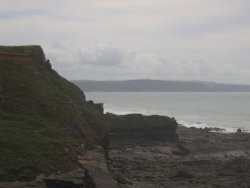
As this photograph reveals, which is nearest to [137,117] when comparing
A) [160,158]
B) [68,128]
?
[160,158]

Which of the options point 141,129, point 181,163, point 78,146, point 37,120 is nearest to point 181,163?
point 181,163

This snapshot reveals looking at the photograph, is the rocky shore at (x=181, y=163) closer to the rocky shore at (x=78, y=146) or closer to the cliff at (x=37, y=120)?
the rocky shore at (x=78, y=146)

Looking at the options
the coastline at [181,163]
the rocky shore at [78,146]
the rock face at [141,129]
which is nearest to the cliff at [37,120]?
the rocky shore at [78,146]

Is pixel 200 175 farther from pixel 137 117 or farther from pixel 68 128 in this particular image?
pixel 137 117

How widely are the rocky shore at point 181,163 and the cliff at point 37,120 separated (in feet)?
10.7

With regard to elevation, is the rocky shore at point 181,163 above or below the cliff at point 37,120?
below

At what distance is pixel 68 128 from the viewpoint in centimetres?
3036

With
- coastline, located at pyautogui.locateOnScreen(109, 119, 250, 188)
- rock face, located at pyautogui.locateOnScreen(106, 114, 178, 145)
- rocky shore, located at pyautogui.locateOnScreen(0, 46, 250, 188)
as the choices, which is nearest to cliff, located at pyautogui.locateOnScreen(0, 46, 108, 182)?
rocky shore, located at pyautogui.locateOnScreen(0, 46, 250, 188)

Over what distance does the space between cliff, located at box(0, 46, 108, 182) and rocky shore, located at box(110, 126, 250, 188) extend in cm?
327

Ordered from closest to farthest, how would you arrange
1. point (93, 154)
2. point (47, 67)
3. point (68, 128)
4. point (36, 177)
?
point (36, 177) < point (93, 154) < point (68, 128) < point (47, 67)

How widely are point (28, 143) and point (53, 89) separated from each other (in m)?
11.3

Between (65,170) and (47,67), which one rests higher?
(47,67)

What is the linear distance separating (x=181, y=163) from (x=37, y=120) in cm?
1433

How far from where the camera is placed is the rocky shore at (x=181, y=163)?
102 feet
